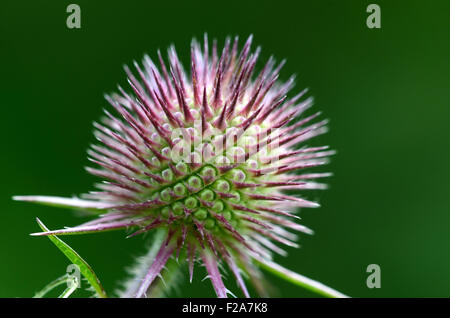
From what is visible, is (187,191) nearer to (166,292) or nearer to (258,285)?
(166,292)

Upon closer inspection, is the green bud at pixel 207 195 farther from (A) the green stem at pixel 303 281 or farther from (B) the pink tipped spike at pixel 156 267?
(A) the green stem at pixel 303 281

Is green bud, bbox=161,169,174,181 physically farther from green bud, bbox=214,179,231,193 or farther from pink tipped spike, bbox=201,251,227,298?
pink tipped spike, bbox=201,251,227,298

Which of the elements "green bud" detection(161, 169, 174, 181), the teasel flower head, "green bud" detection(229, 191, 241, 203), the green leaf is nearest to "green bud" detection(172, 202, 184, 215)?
the teasel flower head

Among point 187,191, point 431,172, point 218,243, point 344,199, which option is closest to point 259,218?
point 218,243

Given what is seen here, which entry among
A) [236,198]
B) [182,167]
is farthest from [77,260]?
[236,198]

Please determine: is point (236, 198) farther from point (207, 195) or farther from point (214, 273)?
point (214, 273)
